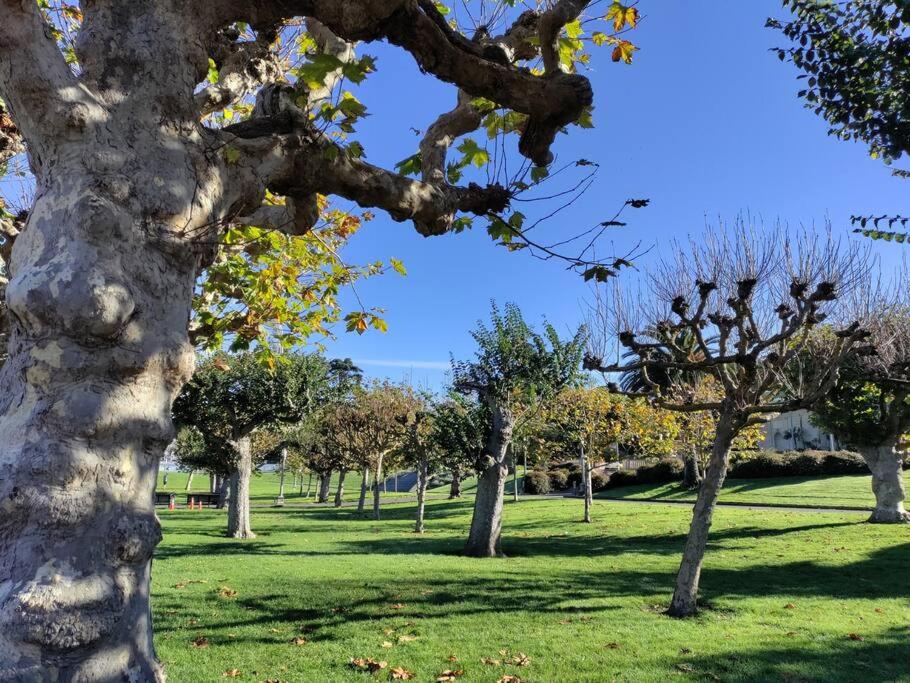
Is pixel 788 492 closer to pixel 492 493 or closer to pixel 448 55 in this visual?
pixel 492 493

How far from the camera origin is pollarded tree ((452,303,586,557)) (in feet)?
49.9

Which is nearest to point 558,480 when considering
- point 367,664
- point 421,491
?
point 421,491

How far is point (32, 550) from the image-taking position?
1913 millimetres

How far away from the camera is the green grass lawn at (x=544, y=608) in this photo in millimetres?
6039

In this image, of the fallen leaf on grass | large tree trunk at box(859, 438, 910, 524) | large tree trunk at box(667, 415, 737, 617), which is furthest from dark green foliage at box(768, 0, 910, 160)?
large tree trunk at box(859, 438, 910, 524)

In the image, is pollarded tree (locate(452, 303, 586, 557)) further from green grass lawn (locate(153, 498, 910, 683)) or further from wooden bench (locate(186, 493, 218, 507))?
wooden bench (locate(186, 493, 218, 507))

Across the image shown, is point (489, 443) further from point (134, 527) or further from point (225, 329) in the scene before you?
point (134, 527)

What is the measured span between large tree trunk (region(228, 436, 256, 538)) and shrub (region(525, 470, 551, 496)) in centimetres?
2243

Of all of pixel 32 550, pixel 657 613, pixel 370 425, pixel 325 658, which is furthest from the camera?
pixel 370 425

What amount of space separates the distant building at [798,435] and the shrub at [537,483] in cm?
1873

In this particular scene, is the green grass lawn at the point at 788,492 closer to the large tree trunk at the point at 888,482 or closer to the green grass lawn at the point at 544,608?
the large tree trunk at the point at 888,482

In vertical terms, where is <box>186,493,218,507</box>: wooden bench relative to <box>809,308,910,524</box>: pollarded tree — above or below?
below

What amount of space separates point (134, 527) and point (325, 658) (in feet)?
15.7

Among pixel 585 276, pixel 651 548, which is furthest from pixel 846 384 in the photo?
pixel 585 276
